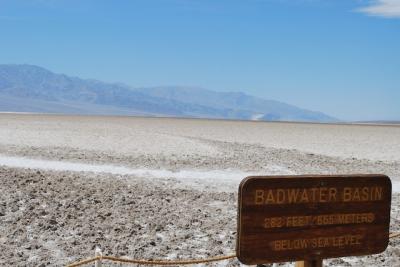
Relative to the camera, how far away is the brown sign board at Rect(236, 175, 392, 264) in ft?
15.5

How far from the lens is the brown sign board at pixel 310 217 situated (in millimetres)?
4719

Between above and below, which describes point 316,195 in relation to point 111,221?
above

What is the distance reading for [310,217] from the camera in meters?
4.89

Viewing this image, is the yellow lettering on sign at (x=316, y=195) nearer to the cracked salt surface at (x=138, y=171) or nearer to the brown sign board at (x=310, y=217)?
the brown sign board at (x=310, y=217)

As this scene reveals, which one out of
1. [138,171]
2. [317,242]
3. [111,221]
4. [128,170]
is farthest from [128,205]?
[317,242]

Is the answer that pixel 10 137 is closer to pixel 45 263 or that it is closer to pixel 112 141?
pixel 112 141

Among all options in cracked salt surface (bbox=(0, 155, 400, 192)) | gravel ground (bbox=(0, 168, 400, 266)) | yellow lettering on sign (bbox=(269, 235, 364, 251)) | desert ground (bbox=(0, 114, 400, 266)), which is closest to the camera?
yellow lettering on sign (bbox=(269, 235, 364, 251))

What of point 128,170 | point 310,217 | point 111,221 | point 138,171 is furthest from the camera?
point 128,170

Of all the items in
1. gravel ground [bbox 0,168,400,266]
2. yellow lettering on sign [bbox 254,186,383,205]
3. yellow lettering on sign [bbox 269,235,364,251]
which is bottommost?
gravel ground [bbox 0,168,400,266]

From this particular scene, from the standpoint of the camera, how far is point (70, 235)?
31.7 ft

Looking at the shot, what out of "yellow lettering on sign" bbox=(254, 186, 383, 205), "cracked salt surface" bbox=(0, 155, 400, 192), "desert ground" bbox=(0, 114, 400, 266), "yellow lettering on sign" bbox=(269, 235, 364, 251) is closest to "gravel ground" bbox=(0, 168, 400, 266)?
"desert ground" bbox=(0, 114, 400, 266)

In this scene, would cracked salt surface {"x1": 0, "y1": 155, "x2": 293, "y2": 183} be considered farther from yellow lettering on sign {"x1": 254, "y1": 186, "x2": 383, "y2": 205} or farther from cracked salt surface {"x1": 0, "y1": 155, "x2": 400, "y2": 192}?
yellow lettering on sign {"x1": 254, "y1": 186, "x2": 383, "y2": 205}

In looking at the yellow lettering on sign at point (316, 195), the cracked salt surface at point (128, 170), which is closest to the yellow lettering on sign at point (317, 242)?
the yellow lettering on sign at point (316, 195)

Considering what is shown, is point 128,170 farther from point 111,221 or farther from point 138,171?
point 111,221
